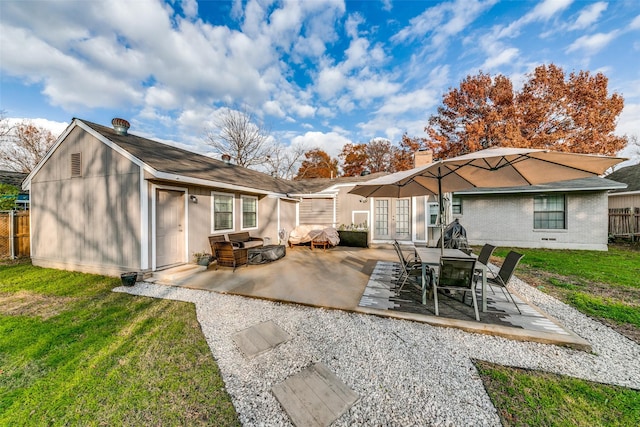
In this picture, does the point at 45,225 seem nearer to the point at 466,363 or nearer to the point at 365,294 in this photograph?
the point at 365,294

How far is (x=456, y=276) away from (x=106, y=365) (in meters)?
4.75

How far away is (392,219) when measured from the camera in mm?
11094

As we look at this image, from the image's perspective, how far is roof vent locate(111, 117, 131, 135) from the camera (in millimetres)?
6695

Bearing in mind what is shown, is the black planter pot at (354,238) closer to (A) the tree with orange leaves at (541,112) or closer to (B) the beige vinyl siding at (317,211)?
(B) the beige vinyl siding at (317,211)

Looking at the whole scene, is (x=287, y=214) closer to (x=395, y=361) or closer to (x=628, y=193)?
(x=395, y=361)

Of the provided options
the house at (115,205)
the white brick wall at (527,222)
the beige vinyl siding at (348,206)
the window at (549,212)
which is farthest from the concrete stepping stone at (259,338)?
the window at (549,212)

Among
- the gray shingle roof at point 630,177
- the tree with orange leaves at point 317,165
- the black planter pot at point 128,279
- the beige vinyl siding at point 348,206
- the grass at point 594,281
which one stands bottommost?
the grass at point 594,281

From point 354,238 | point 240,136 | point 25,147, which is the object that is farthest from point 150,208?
point 25,147

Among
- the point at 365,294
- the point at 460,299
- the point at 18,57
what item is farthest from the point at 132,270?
the point at 18,57

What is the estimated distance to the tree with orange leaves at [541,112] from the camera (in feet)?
51.4

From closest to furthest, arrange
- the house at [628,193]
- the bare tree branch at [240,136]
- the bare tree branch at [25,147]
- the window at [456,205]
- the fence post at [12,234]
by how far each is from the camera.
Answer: the fence post at [12,234]
the window at [456,205]
the house at [628,193]
the bare tree branch at [25,147]
the bare tree branch at [240,136]

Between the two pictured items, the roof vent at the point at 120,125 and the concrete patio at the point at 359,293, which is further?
the roof vent at the point at 120,125

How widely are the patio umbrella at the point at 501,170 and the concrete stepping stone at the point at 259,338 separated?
3.23 m

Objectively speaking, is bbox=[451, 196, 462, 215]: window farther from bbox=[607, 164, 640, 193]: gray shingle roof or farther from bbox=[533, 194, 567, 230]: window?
bbox=[607, 164, 640, 193]: gray shingle roof
